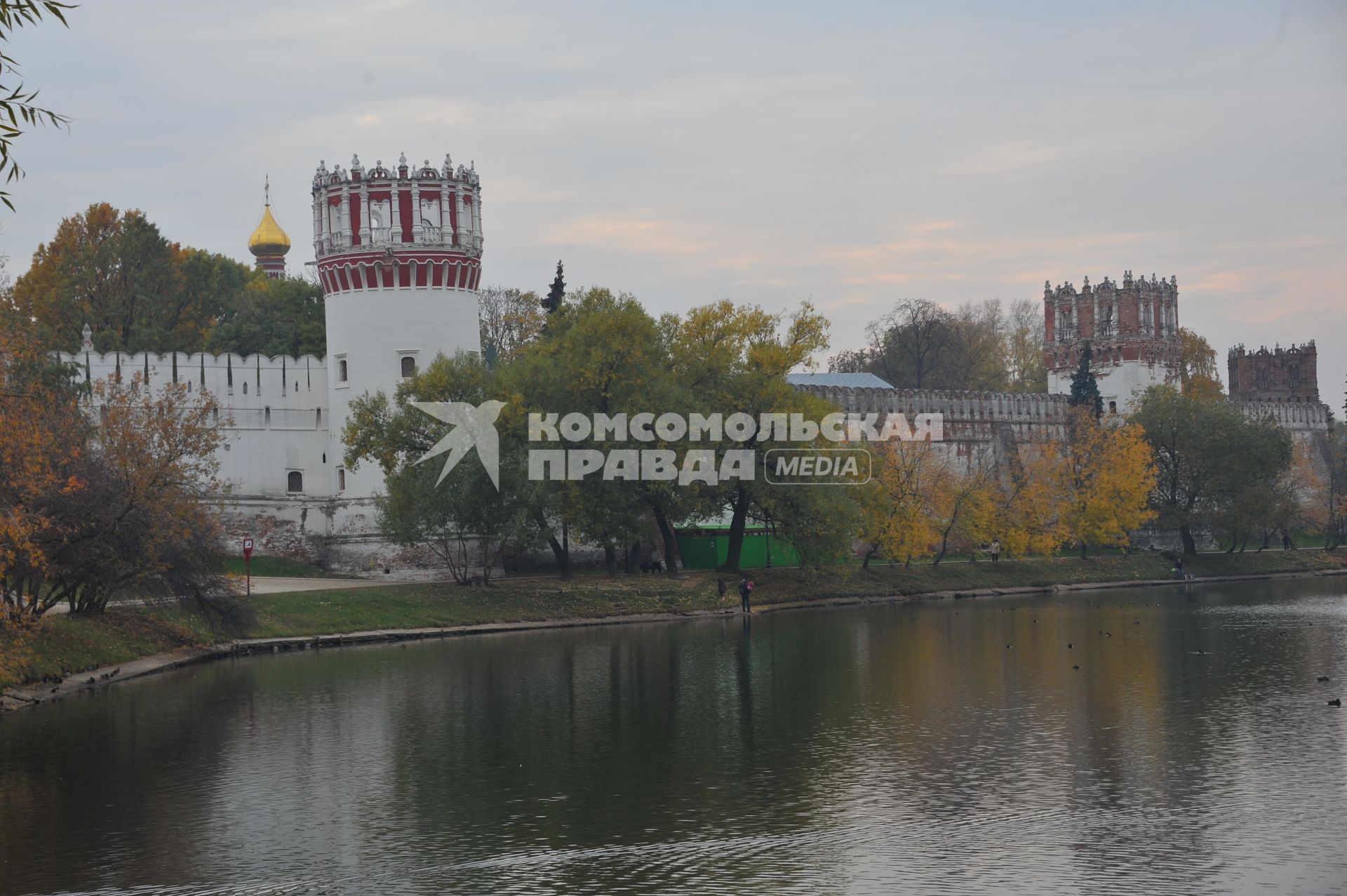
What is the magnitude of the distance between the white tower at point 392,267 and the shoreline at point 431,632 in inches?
440

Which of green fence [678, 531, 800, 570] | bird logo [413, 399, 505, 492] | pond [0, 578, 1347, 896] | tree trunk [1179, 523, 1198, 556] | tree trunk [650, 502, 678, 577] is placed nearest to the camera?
pond [0, 578, 1347, 896]

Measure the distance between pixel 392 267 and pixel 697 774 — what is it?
1358 inches

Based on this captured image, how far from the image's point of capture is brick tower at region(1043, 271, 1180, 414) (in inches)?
3369

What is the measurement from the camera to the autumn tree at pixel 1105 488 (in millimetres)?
66125

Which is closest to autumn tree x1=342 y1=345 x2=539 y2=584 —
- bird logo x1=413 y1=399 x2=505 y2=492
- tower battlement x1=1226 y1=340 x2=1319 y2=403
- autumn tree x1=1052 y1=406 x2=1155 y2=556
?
bird logo x1=413 y1=399 x2=505 y2=492

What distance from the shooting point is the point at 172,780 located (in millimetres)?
21953

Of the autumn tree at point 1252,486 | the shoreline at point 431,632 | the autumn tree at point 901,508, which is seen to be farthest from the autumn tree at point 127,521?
the autumn tree at point 1252,486

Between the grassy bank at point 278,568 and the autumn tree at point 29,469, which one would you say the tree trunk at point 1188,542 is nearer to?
the grassy bank at point 278,568

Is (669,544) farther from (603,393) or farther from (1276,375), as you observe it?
(1276,375)

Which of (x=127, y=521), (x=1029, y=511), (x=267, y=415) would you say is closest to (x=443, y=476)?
(x=267, y=415)

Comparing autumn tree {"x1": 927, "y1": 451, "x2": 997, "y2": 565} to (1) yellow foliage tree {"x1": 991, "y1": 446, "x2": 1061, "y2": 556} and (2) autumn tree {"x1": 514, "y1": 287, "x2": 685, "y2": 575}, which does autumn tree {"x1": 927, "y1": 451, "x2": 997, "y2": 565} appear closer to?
(1) yellow foliage tree {"x1": 991, "y1": 446, "x2": 1061, "y2": 556}

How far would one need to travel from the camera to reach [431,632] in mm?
43094

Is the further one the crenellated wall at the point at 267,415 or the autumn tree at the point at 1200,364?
the autumn tree at the point at 1200,364

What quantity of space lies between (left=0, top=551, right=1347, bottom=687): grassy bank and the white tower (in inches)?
353
